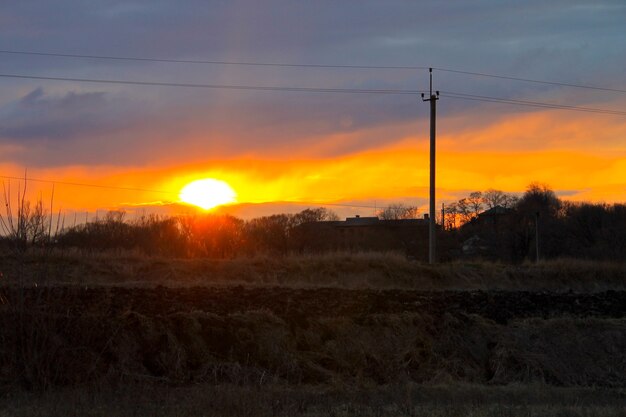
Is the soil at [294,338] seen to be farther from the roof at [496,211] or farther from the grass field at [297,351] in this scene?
the roof at [496,211]

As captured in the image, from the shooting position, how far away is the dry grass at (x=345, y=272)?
32188 millimetres

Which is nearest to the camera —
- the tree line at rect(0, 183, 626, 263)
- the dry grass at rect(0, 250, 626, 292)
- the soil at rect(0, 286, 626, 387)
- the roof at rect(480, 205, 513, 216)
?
the soil at rect(0, 286, 626, 387)

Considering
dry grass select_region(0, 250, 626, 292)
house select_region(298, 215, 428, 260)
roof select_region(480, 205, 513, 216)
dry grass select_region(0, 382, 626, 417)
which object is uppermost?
roof select_region(480, 205, 513, 216)

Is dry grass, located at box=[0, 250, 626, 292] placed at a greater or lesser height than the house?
lesser

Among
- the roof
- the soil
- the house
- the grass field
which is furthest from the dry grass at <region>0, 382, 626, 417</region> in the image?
the roof

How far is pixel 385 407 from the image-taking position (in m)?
10.9

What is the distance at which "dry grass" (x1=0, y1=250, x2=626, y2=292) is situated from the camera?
32188 millimetres

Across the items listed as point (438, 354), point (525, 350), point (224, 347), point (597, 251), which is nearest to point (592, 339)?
point (525, 350)

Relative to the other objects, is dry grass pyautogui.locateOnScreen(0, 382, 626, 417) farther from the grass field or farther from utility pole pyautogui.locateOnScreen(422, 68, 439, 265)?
utility pole pyautogui.locateOnScreen(422, 68, 439, 265)

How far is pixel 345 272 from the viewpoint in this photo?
122 ft

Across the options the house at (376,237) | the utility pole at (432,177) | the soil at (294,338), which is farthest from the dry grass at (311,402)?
the house at (376,237)

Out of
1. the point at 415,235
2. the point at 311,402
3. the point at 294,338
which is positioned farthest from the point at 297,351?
the point at 415,235

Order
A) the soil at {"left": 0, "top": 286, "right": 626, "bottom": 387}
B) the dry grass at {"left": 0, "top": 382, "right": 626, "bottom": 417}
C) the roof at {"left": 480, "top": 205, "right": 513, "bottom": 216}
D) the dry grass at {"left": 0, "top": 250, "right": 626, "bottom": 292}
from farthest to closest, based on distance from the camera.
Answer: the roof at {"left": 480, "top": 205, "right": 513, "bottom": 216} < the dry grass at {"left": 0, "top": 250, "right": 626, "bottom": 292} < the soil at {"left": 0, "top": 286, "right": 626, "bottom": 387} < the dry grass at {"left": 0, "top": 382, "right": 626, "bottom": 417}

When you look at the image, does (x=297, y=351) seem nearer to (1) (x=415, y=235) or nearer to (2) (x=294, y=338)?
(2) (x=294, y=338)
